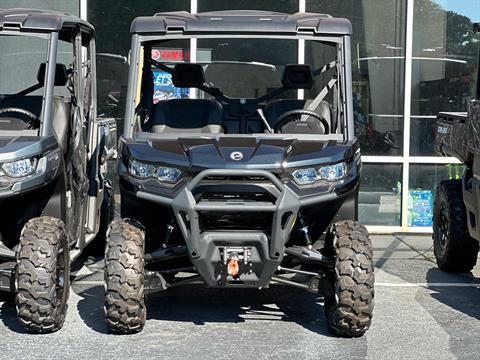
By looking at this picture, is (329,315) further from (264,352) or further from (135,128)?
(135,128)

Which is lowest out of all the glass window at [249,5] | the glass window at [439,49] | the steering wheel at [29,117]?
the steering wheel at [29,117]

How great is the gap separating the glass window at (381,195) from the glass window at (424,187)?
0.16m

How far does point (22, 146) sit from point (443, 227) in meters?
4.35

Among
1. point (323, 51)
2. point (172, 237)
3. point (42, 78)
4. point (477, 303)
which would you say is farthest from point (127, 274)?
point (323, 51)

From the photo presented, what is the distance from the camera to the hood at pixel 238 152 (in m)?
5.62

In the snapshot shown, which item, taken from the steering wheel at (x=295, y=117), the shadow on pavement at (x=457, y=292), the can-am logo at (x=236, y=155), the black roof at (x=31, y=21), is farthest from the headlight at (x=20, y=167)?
the shadow on pavement at (x=457, y=292)

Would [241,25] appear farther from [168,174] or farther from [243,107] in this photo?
[168,174]

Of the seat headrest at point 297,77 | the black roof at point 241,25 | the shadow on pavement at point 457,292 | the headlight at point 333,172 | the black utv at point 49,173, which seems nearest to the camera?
the black utv at point 49,173

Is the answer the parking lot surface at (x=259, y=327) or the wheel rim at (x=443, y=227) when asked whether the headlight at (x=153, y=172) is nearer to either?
the parking lot surface at (x=259, y=327)

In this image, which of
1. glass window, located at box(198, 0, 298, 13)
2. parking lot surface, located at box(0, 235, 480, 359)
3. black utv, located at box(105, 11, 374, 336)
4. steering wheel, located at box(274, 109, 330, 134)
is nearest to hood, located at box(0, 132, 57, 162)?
black utv, located at box(105, 11, 374, 336)

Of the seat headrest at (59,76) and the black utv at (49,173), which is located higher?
the seat headrest at (59,76)

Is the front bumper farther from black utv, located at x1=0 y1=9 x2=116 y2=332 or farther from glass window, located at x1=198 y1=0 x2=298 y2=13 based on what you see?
glass window, located at x1=198 y1=0 x2=298 y2=13

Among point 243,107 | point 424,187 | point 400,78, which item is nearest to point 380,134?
point 400,78

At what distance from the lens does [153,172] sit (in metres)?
5.74
